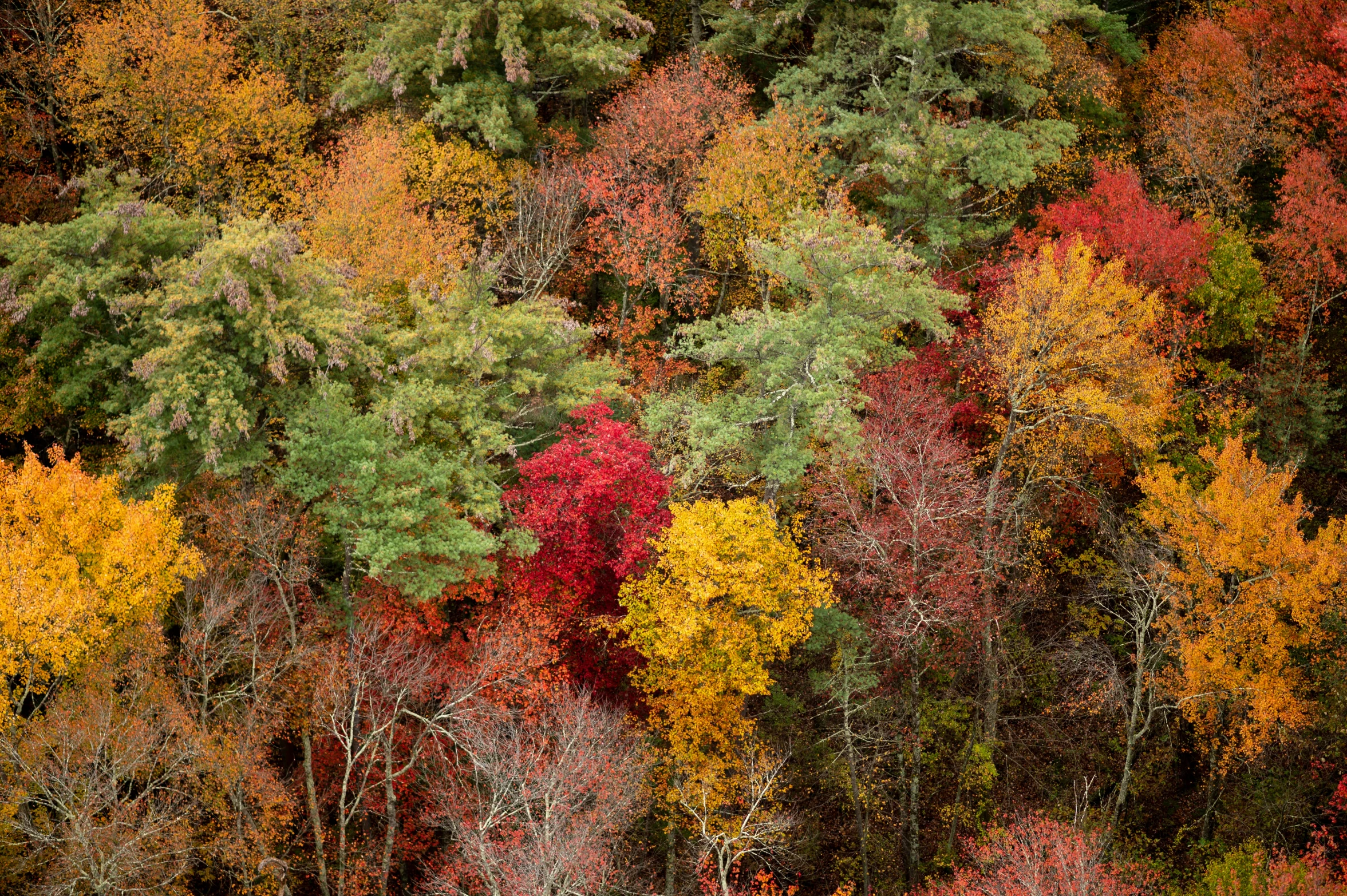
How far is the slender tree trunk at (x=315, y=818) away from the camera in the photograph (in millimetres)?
28844

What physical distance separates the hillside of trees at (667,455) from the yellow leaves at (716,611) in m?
0.15

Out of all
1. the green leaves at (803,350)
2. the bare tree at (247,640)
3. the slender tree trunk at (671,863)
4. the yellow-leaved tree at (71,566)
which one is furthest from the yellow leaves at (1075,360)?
the yellow-leaved tree at (71,566)

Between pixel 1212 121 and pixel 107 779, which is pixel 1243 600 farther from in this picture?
pixel 107 779

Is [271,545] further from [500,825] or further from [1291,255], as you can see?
[1291,255]

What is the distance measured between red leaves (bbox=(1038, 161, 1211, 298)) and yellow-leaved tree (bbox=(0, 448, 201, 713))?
29367 mm

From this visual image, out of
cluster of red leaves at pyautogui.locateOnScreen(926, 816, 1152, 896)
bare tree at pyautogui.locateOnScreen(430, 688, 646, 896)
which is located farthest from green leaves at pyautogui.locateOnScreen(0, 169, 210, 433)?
cluster of red leaves at pyautogui.locateOnScreen(926, 816, 1152, 896)

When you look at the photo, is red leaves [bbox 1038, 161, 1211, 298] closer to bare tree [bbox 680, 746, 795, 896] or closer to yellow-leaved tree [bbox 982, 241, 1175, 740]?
yellow-leaved tree [bbox 982, 241, 1175, 740]

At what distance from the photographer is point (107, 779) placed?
27.3 m

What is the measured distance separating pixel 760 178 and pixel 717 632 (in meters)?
16.5

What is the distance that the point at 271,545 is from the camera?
29922 millimetres

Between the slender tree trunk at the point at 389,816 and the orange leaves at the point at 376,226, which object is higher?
the orange leaves at the point at 376,226

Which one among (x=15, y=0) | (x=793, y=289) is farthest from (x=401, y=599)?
(x=15, y=0)

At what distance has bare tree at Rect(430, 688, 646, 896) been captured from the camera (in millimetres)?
25953

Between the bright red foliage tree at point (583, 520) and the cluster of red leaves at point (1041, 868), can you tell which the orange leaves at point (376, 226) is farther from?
the cluster of red leaves at point (1041, 868)
